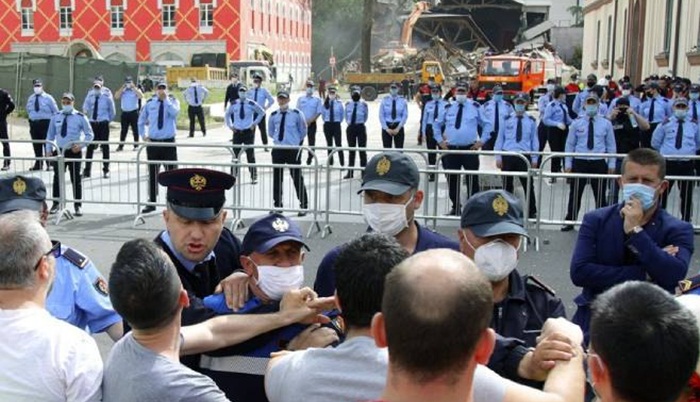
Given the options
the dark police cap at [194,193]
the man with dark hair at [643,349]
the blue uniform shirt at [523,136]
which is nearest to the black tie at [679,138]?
the blue uniform shirt at [523,136]

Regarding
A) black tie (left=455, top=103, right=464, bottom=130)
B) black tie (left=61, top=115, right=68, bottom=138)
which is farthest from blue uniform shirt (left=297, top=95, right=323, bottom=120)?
black tie (left=61, top=115, right=68, bottom=138)

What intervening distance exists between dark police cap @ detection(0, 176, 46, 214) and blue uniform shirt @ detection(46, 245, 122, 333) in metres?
0.93

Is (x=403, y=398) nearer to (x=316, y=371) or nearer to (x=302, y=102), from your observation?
(x=316, y=371)

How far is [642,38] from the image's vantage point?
1281 inches

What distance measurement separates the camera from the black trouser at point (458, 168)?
11391 mm

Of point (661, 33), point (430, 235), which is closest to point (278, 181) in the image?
point (430, 235)

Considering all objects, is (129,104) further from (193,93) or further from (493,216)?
(493,216)

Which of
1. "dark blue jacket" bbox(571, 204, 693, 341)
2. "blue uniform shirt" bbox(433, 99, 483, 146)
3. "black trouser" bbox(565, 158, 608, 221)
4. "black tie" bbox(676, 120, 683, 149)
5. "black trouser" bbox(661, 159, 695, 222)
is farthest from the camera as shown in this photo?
"blue uniform shirt" bbox(433, 99, 483, 146)

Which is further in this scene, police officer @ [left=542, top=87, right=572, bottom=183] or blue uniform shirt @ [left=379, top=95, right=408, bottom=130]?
blue uniform shirt @ [left=379, top=95, right=408, bottom=130]

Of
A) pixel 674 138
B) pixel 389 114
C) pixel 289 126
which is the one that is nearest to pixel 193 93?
pixel 389 114

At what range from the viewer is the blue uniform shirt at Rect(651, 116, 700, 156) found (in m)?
12.1

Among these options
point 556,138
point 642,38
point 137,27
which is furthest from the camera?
point 137,27

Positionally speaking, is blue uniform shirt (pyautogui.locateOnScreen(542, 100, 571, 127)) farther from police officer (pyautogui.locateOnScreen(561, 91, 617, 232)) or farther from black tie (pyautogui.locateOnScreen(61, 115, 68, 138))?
black tie (pyautogui.locateOnScreen(61, 115, 68, 138))

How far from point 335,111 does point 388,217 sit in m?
14.5
